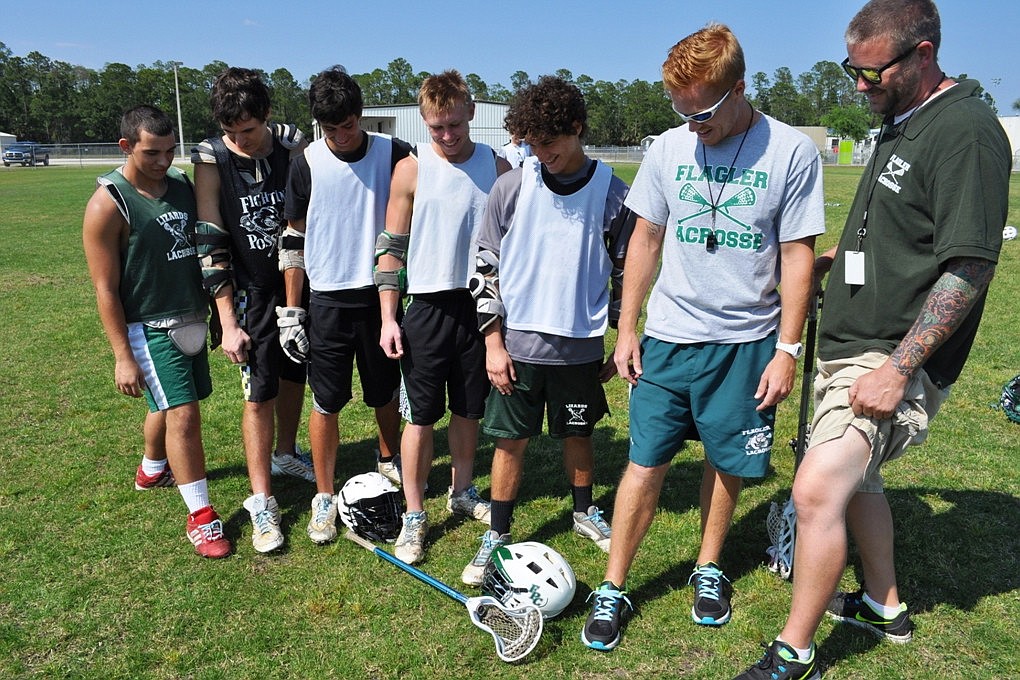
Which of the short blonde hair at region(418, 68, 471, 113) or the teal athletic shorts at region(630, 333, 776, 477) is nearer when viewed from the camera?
the teal athletic shorts at region(630, 333, 776, 477)

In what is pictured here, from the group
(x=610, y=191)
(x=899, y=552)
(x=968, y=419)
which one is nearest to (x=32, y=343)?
(x=610, y=191)

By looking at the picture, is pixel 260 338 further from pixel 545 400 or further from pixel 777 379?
pixel 777 379

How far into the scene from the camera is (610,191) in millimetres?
3473

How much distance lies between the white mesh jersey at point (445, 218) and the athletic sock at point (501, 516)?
112 cm

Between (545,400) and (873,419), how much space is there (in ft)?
4.99

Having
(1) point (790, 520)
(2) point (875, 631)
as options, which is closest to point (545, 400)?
(1) point (790, 520)

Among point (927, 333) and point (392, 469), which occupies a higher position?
point (927, 333)

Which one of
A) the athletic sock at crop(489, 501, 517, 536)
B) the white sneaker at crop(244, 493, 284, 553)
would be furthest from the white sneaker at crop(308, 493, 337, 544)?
the athletic sock at crop(489, 501, 517, 536)

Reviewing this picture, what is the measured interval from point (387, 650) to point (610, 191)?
→ 87.9 inches

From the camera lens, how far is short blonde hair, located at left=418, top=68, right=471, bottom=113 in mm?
3533

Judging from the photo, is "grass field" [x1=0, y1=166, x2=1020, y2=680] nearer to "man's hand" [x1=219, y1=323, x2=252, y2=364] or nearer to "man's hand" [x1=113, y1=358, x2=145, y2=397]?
"man's hand" [x1=113, y1=358, x2=145, y2=397]

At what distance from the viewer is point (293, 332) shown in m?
4.02

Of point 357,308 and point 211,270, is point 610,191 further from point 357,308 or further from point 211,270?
point 211,270

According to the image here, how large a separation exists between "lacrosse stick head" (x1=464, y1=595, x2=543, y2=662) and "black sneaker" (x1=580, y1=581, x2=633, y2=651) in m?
0.22
